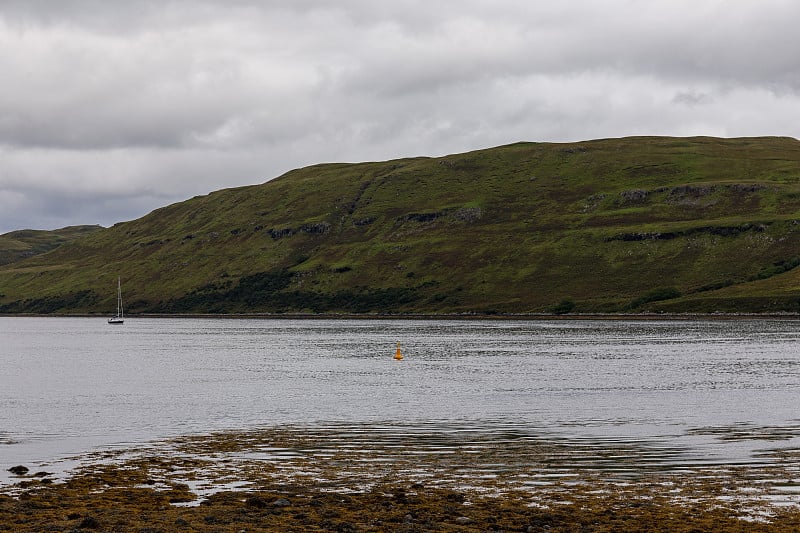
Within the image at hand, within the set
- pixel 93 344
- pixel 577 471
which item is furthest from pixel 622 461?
pixel 93 344

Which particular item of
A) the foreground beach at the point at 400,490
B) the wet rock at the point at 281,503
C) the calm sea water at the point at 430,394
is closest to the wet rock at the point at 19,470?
the foreground beach at the point at 400,490

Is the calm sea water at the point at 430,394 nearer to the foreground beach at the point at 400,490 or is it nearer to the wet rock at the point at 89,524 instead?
the foreground beach at the point at 400,490

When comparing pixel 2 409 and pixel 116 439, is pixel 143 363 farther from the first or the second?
pixel 116 439

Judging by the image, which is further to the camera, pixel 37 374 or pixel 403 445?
pixel 37 374

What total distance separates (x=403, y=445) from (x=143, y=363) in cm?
8504

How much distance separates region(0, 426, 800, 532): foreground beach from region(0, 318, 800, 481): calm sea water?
398cm

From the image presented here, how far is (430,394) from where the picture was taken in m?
75.8

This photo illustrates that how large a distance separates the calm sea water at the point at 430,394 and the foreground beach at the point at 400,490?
398 centimetres

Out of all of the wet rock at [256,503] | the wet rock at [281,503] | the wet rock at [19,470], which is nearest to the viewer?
the wet rock at [256,503]

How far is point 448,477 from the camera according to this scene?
35.7m

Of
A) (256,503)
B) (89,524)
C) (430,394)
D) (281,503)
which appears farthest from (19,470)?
(430,394)

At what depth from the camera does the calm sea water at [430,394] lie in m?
50.0

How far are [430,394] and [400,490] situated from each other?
43.7m

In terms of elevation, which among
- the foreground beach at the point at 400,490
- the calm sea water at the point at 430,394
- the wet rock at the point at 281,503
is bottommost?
the calm sea water at the point at 430,394
